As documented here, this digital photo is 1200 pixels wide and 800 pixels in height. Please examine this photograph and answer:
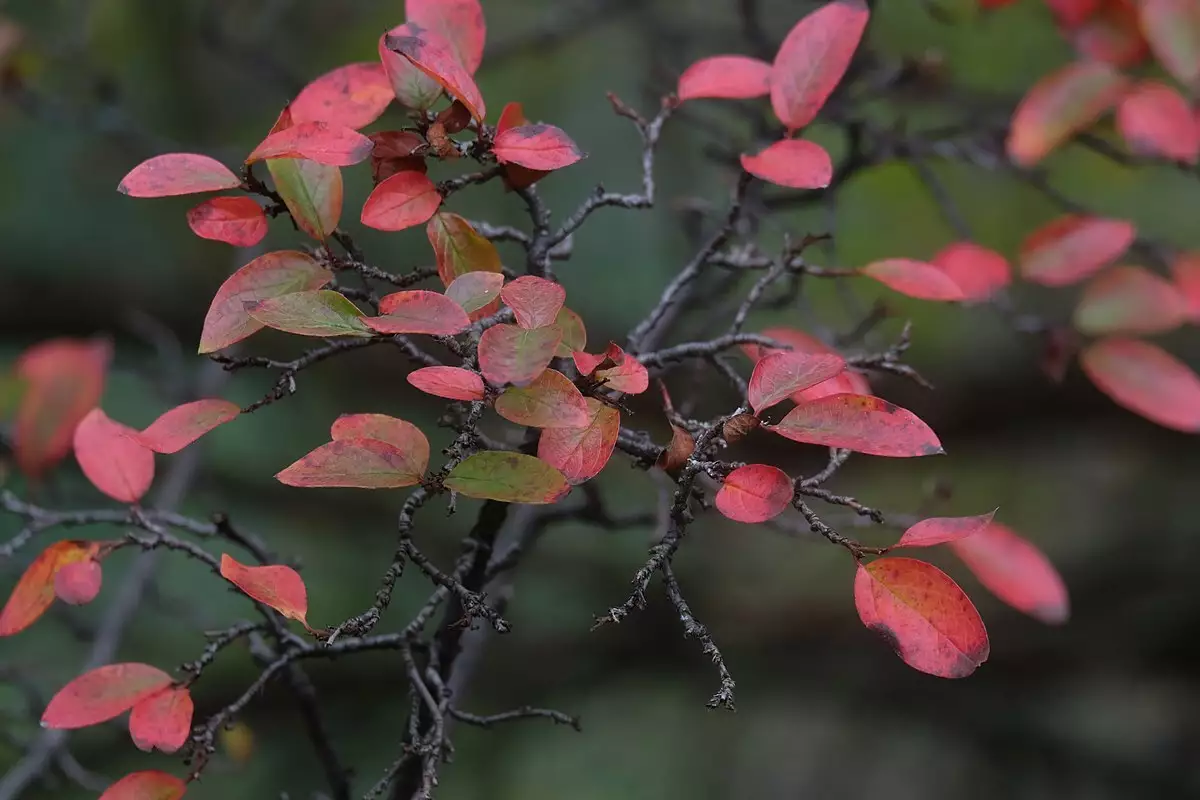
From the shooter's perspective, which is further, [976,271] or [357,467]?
[976,271]

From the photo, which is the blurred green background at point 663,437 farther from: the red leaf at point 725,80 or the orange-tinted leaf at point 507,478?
the orange-tinted leaf at point 507,478

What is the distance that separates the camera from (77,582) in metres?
0.47

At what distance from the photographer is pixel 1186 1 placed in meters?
0.70

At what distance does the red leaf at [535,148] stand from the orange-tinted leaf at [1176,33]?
1.76 feet

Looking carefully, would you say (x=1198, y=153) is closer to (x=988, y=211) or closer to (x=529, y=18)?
(x=988, y=211)

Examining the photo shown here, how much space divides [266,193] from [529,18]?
108cm

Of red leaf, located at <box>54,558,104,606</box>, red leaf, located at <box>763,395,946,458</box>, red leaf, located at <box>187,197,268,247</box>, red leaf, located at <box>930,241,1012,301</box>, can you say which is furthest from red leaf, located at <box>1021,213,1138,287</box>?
red leaf, located at <box>54,558,104,606</box>

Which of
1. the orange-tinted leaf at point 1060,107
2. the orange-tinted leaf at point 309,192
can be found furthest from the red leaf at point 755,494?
the orange-tinted leaf at point 1060,107

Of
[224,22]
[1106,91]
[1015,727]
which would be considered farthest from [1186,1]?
[224,22]

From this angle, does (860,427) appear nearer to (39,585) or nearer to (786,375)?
(786,375)

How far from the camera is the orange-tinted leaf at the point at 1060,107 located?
2.37 ft

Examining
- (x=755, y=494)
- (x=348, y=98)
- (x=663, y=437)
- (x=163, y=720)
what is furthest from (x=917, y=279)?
(x=663, y=437)

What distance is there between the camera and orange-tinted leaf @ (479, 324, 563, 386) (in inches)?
14.0

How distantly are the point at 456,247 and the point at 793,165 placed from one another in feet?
0.65
